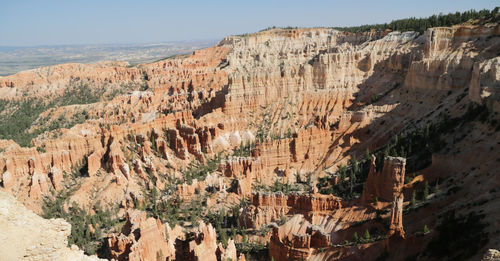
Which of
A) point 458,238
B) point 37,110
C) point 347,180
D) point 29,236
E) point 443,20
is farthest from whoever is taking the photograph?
point 37,110

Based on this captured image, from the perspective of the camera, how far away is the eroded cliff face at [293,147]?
116 feet

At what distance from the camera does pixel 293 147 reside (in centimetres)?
6212

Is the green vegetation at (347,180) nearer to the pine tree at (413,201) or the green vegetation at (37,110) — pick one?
the pine tree at (413,201)

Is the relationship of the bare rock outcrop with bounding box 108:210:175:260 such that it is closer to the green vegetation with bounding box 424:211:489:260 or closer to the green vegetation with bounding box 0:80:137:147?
the green vegetation with bounding box 424:211:489:260

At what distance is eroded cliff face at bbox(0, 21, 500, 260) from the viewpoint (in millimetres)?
35344

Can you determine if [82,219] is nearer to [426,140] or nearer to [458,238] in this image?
[458,238]

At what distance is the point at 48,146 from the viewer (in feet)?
185

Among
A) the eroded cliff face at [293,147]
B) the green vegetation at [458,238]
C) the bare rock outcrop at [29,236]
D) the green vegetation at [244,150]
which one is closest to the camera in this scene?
the bare rock outcrop at [29,236]

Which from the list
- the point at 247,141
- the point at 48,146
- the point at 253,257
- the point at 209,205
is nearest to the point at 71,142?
the point at 48,146

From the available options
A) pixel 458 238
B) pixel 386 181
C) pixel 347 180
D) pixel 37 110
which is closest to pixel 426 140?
pixel 386 181

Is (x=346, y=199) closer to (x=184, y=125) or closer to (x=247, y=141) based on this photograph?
(x=247, y=141)

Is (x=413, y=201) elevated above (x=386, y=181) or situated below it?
below

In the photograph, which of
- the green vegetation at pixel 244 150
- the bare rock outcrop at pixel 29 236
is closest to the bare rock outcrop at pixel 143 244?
the bare rock outcrop at pixel 29 236

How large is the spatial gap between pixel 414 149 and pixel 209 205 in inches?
1146
